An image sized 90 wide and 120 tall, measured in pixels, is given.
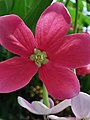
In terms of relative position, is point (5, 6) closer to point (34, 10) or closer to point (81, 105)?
point (34, 10)

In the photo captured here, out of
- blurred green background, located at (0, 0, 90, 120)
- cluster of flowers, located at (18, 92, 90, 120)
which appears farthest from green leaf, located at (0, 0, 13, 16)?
cluster of flowers, located at (18, 92, 90, 120)

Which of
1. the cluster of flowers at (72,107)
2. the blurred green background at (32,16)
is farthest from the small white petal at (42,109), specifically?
the blurred green background at (32,16)

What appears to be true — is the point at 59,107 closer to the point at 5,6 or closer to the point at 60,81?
the point at 60,81

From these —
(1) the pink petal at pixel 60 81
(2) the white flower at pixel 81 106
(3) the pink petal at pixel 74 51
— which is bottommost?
(2) the white flower at pixel 81 106

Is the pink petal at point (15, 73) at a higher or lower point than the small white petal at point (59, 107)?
higher

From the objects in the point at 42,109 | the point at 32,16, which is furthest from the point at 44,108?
the point at 32,16

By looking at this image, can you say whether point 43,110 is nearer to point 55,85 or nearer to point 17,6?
point 55,85

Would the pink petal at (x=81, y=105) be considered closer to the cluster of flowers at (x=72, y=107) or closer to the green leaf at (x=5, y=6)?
the cluster of flowers at (x=72, y=107)

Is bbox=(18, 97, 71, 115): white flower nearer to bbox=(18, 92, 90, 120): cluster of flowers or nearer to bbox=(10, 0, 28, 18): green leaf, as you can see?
bbox=(18, 92, 90, 120): cluster of flowers
